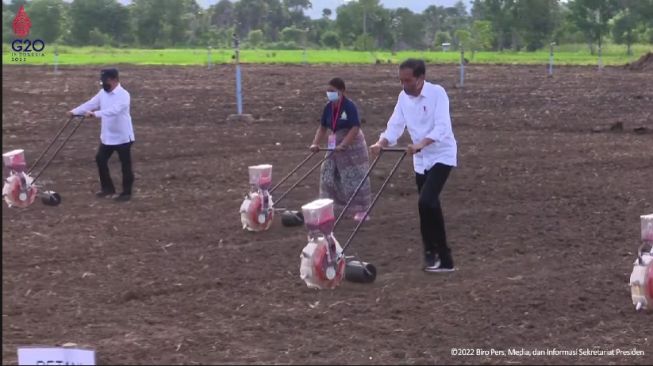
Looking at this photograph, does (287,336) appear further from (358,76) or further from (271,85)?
(358,76)

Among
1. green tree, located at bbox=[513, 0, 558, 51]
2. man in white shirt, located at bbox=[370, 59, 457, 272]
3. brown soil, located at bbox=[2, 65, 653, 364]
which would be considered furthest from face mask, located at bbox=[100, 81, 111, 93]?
green tree, located at bbox=[513, 0, 558, 51]

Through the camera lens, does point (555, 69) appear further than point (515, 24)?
No

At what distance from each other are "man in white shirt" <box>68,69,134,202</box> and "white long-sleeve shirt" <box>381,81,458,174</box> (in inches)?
182

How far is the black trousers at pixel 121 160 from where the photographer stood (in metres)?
12.2

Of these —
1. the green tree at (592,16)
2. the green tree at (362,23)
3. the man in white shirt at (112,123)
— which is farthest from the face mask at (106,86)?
the green tree at (362,23)

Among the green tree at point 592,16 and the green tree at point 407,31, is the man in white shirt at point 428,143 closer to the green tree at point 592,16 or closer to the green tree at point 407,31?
the green tree at point 592,16

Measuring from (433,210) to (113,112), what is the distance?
16.4ft

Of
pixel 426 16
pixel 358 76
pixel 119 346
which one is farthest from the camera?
pixel 426 16

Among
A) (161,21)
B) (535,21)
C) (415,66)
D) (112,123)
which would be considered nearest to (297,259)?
(415,66)

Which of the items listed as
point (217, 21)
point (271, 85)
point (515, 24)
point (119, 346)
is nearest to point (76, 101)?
point (271, 85)

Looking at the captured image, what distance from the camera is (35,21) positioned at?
37.4 metres

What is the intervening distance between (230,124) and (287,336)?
13.5 metres

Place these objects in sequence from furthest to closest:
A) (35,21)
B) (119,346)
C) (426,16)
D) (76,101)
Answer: (426,16) → (35,21) → (76,101) → (119,346)

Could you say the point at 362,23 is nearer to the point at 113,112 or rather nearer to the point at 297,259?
the point at 113,112
